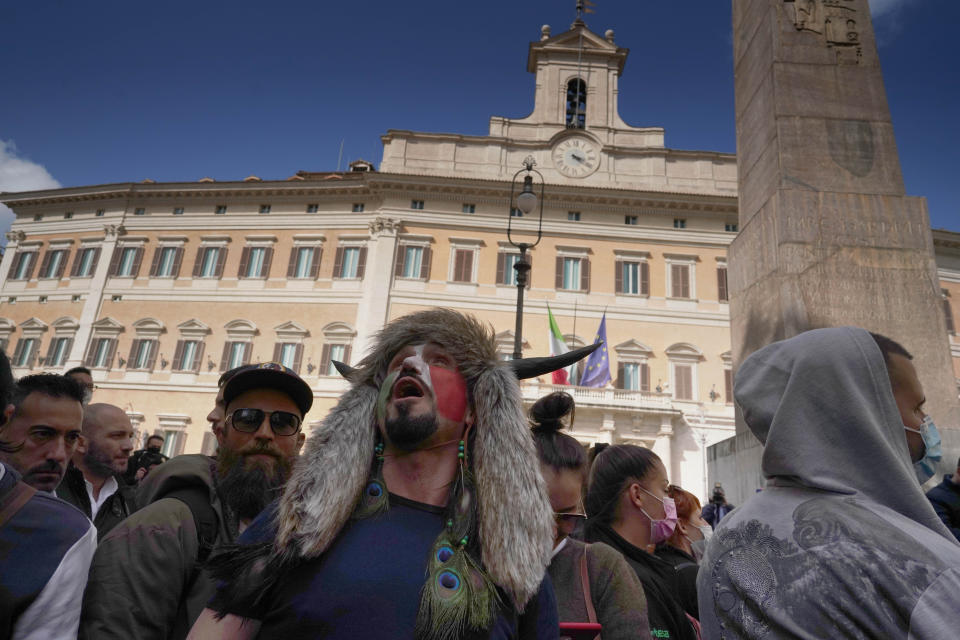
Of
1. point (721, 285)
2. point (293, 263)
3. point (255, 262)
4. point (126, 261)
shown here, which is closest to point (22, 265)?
point (126, 261)

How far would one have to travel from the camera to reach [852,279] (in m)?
5.35

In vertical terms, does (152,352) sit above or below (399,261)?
below

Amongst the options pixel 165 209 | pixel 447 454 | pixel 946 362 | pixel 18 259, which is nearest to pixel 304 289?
pixel 165 209

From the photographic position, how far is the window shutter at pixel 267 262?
82.0 feet

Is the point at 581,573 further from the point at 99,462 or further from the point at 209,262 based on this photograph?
the point at 209,262

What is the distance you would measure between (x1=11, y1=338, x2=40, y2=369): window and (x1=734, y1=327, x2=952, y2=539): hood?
3086 cm

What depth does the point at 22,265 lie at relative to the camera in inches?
1082

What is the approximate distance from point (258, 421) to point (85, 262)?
98.0ft

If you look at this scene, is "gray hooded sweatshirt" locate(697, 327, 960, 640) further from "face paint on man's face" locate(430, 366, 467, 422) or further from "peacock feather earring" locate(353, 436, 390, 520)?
"peacock feather earring" locate(353, 436, 390, 520)

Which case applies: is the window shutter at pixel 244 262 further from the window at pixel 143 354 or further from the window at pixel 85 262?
the window at pixel 85 262

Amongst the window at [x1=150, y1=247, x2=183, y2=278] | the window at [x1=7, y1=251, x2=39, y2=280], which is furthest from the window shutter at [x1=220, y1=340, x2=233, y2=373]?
the window at [x1=7, y1=251, x2=39, y2=280]

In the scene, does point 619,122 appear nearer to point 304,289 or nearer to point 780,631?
point 304,289

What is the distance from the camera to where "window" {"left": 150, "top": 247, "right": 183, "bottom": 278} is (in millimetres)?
25656

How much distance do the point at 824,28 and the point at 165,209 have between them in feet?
91.0
